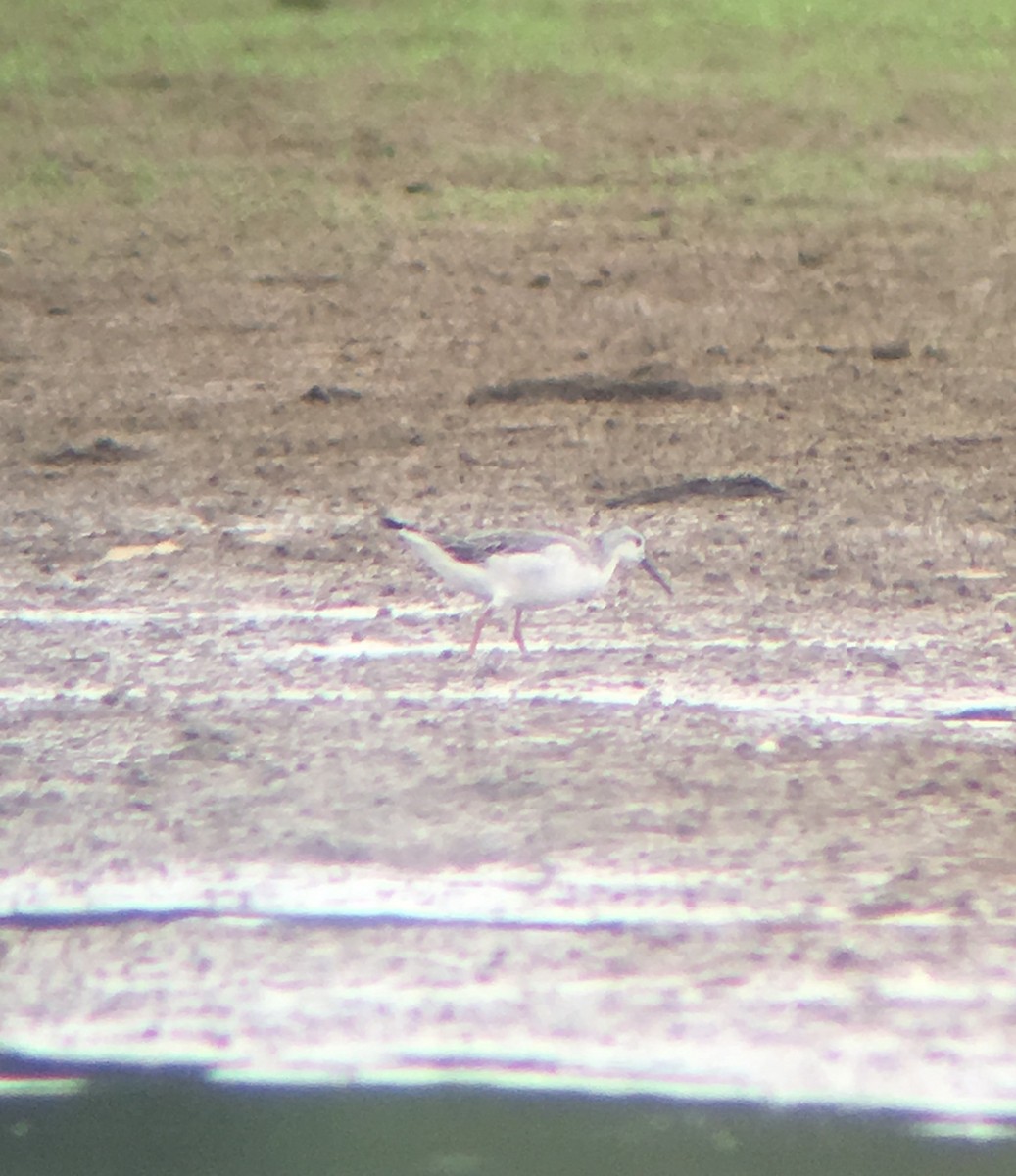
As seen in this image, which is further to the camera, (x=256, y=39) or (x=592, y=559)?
(x=256, y=39)

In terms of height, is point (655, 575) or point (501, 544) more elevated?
point (655, 575)

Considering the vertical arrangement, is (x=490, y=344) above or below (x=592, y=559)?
above

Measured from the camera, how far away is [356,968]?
17.2ft

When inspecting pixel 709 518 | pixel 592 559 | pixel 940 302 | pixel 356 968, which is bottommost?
pixel 356 968

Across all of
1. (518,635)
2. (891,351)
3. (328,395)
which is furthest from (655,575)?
(891,351)

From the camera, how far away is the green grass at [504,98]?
44.4 feet

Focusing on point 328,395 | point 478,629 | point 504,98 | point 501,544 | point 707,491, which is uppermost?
point 504,98

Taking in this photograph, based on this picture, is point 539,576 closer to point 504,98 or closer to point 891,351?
point 891,351

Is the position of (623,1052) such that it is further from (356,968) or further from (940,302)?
(940,302)

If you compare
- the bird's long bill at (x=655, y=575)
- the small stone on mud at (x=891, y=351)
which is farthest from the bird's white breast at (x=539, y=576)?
the small stone on mud at (x=891, y=351)

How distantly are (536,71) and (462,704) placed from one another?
8476mm

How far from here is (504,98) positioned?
14.4 meters

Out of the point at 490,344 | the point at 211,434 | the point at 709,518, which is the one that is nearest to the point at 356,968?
the point at 709,518

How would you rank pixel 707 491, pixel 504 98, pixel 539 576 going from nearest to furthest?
pixel 539 576 < pixel 707 491 < pixel 504 98
